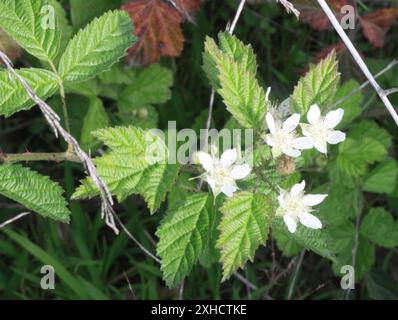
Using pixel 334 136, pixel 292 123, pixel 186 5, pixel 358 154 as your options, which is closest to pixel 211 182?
pixel 292 123

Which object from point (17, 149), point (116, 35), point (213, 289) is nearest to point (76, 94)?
point (17, 149)

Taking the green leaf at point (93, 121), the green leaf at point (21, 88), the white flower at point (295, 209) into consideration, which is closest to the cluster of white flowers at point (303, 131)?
the white flower at point (295, 209)

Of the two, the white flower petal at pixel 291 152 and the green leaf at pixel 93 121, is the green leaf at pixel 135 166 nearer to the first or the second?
the white flower petal at pixel 291 152

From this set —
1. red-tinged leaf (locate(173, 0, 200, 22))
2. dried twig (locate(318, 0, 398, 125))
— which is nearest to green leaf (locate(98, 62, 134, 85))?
red-tinged leaf (locate(173, 0, 200, 22))

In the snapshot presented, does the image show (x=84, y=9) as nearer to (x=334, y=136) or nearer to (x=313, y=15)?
(x=313, y=15)

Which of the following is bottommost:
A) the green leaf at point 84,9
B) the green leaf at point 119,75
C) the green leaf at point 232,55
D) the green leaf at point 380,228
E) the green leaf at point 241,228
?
the green leaf at point 380,228

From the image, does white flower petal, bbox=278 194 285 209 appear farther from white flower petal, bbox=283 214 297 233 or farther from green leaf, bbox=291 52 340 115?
green leaf, bbox=291 52 340 115
